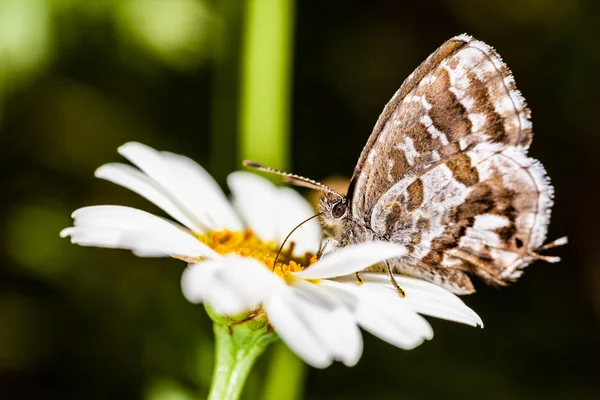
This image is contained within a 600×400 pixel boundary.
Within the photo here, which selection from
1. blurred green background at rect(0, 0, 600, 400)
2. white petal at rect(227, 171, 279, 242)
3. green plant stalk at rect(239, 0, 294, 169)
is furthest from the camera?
green plant stalk at rect(239, 0, 294, 169)

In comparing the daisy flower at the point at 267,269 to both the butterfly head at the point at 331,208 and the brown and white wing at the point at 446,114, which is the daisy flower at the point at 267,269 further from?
the brown and white wing at the point at 446,114

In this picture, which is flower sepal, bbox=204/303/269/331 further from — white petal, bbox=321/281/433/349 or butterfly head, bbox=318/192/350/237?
butterfly head, bbox=318/192/350/237

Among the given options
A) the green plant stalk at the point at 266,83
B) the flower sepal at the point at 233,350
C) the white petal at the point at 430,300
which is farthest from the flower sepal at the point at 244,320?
the green plant stalk at the point at 266,83

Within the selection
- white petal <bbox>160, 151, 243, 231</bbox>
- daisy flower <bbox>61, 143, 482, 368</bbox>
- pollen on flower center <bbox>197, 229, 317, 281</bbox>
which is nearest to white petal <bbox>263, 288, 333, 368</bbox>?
daisy flower <bbox>61, 143, 482, 368</bbox>

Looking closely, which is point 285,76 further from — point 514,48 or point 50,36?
point 514,48

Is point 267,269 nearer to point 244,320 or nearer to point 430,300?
point 244,320

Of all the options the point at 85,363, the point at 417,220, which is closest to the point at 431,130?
the point at 417,220
